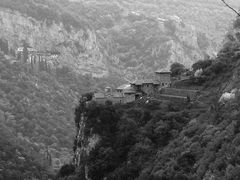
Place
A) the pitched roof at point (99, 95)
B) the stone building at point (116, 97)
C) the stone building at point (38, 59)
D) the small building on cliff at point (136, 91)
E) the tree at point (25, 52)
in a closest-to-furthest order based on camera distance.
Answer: the stone building at point (116, 97) < the small building on cliff at point (136, 91) < the pitched roof at point (99, 95) < the stone building at point (38, 59) < the tree at point (25, 52)

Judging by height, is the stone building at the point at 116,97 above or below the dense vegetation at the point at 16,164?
above

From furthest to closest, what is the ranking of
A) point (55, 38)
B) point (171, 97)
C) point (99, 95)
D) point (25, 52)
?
point (55, 38), point (25, 52), point (99, 95), point (171, 97)

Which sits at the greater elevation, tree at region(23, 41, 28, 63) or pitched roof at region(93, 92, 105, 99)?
pitched roof at region(93, 92, 105, 99)

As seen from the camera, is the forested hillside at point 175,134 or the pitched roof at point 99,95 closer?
the forested hillside at point 175,134

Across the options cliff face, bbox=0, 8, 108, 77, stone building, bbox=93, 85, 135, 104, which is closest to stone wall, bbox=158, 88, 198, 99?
stone building, bbox=93, 85, 135, 104

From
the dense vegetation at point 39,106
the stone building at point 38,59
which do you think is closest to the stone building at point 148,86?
the dense vegetation at point 39,106

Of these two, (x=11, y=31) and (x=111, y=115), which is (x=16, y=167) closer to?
(x=111, y=115)

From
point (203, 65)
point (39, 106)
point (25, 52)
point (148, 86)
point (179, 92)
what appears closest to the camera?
point (179, 92)

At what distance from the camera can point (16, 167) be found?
337 ft

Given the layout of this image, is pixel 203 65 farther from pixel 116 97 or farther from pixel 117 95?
pixel 116 97

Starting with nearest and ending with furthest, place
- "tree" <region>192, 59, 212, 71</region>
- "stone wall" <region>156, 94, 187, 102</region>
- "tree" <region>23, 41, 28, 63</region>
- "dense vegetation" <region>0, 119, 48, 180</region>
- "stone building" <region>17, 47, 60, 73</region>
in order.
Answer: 1. "stone wall" <region>156, 94, 187, 102</region>
2. "tree" <region>192, 59, 212, 71</region>
3. "dense vegetation" <region>0, 119, 48, 180</region>
4. "stone building" <region>17, 47, 60, 73</region>
5. "tree" <region>23, 41, 28, 63</region>

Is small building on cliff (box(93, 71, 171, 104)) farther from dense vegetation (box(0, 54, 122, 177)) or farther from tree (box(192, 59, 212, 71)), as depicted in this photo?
dense vegetation (box(0, 54, 122, 177))

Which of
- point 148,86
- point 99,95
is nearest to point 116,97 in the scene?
point 99,95

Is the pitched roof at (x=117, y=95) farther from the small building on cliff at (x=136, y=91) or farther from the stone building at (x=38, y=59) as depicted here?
the stone building at (x=38, y=59)
